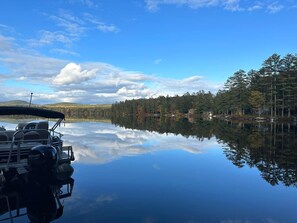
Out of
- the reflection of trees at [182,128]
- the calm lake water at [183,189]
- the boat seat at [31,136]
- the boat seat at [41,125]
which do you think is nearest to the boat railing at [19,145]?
the boat seat at [31,136]

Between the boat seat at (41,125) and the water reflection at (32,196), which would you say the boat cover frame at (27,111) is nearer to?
the boat seat at (41,125)

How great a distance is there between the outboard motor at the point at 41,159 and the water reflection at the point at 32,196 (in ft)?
1.32

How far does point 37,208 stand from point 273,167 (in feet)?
41.0

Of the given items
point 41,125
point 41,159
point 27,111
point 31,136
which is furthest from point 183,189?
point 27,111

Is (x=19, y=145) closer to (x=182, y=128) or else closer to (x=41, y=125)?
(x=41, y=125)

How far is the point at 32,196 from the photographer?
1035 centimetres

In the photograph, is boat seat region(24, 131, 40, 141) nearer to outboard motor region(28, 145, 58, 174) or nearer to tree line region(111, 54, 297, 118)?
outboard motor region(28, 145, 58, 174)

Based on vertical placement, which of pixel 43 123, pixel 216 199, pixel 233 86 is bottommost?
pixel 216 199

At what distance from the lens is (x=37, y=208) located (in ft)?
30.2

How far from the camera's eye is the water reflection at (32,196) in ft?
28.6

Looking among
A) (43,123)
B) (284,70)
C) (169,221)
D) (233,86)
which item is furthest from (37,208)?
(233,86)

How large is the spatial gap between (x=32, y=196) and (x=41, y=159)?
143 centimetres

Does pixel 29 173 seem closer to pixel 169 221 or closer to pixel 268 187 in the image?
pixel 169 221

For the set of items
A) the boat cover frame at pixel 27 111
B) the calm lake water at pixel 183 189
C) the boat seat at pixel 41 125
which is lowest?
the calm lake water at pixel 183 189
